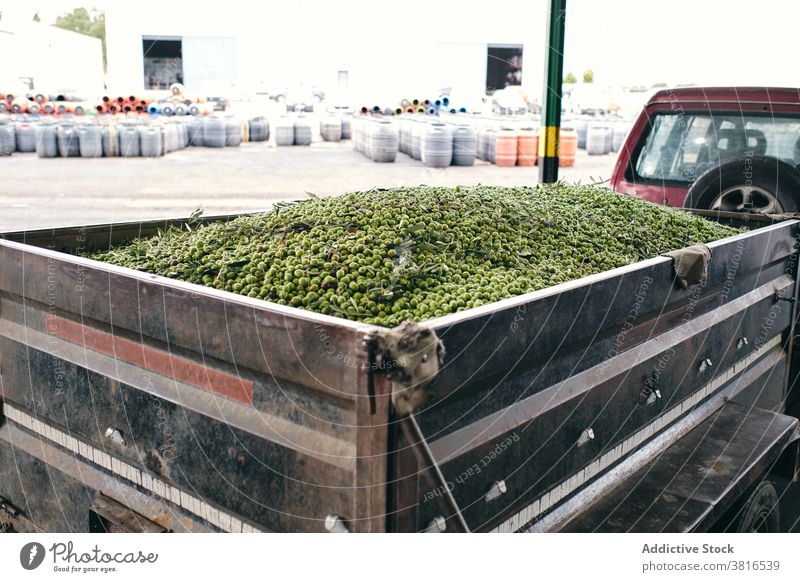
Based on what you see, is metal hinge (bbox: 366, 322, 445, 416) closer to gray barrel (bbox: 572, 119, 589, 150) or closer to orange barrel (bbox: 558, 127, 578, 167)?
orange barrel (bbox: 558, 127, 578, 167)

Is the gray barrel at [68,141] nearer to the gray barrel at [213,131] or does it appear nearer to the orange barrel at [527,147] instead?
the gray barrel at [213,131]

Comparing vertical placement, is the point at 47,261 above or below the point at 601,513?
above

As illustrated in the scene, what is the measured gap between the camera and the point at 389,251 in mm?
2615

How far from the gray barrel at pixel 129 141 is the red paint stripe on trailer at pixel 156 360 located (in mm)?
18269

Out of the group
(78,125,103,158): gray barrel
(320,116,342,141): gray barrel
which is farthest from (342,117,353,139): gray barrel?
(78,125,103,158): gray barrel

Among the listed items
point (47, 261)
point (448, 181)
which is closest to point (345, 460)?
point (47, 261)

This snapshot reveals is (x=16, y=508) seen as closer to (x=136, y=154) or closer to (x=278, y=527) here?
(x=278, y=527)

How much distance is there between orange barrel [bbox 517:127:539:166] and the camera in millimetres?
20062

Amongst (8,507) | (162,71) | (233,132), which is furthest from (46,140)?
(162,71)

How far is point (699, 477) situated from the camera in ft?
9.36

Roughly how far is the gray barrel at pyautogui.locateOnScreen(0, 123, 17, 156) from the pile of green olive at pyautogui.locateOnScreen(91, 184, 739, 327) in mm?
19750

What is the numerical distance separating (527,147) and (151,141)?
9.80 meters

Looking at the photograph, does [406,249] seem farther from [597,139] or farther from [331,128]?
[331,128]

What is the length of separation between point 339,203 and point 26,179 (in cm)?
1586
